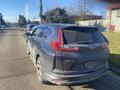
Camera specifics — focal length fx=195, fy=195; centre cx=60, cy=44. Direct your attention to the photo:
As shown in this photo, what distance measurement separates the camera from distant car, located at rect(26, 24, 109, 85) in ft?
13.8

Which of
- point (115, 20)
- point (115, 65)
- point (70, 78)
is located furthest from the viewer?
point (115, 20)

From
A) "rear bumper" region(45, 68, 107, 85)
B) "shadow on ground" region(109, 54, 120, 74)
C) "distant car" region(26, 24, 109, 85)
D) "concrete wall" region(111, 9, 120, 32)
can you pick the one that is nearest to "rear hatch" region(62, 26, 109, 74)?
"distant car" region(26, 24, 109, 85)

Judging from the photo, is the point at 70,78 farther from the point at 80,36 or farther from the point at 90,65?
the point at 80,36

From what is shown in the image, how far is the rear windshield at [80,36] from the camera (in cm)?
444

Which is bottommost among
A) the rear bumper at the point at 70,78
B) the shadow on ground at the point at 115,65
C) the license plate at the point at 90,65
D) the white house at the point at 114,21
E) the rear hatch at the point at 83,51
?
the shadow on ground at the point at 115,65

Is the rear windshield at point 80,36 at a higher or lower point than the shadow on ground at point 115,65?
higher

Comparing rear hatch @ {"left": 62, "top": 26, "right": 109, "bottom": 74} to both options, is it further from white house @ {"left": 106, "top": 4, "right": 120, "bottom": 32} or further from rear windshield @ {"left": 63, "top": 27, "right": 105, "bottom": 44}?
white house @ {"left": 106, "top": 4, "right": 120, "bottom": 32}

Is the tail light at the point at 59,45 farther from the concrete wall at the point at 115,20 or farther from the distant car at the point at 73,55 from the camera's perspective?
the concrete wall at the point at 115,20

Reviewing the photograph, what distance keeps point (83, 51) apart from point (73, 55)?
0.86ft

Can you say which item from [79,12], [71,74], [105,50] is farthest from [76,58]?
[79,12]

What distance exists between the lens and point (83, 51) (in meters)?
4.32

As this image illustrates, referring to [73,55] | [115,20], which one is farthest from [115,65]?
[115,20]

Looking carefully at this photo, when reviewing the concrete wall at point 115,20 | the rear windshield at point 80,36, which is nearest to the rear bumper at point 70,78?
the rear windshield at point 80,36

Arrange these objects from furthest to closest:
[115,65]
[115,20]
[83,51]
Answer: [115,20], [115,65], [83,51]
